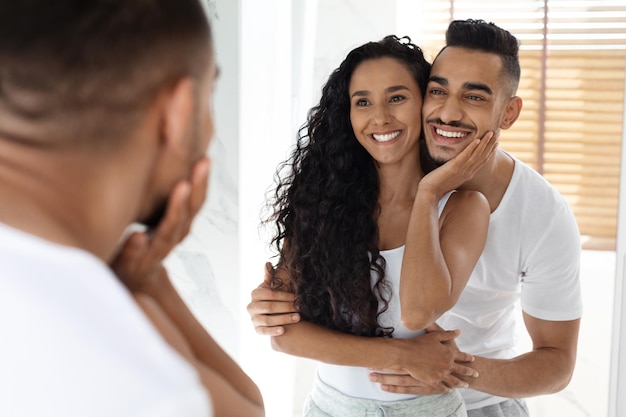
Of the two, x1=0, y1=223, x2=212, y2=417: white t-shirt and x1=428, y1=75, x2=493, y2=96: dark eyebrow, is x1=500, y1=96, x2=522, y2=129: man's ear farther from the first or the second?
x1=0, y1=223, x2=212, y2=417: white t-shirt

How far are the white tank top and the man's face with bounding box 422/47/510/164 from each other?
12 cm

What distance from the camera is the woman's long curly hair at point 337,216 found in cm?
153

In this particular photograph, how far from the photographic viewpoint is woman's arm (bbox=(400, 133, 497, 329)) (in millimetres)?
1433

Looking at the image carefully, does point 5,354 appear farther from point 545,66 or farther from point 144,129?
point 545,66

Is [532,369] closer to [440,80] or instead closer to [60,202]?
[440,80]

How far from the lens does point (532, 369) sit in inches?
63.1

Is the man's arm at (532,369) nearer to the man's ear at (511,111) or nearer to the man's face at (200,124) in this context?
the man's ear at (511,111)

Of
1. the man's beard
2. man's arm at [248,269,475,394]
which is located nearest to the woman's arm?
man's arm at [248,269,475,394]

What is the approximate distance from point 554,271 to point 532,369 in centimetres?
23

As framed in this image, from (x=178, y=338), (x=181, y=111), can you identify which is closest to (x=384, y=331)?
(x=178, y=338)

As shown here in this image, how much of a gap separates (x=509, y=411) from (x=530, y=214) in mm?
472

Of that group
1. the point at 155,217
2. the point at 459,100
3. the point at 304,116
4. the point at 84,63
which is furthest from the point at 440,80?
the point at 84,63

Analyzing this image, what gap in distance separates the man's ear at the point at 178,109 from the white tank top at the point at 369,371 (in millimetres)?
1019

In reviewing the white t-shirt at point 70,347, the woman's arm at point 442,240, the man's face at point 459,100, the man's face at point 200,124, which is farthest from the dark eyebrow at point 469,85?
the white t-shirt at point 70,347
